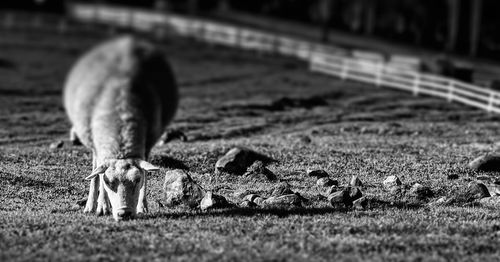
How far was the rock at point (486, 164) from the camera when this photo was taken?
2600 centimetres

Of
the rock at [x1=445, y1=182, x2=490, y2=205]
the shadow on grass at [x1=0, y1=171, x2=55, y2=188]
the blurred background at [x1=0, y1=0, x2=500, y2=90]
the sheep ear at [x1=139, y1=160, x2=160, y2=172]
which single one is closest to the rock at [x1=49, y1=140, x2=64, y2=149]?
the shadow on grass at [x1=0, y1=171, x2=55, y2=188]

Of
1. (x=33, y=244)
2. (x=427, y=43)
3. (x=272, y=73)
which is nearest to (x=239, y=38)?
(x=272, y=73)

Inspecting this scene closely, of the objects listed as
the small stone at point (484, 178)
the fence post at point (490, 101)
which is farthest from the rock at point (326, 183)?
the fence post at point (490, 101)

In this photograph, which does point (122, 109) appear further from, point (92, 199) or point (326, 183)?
point (326, 183)

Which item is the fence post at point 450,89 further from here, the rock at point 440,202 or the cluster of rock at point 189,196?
the cluster of rock at point 189,196

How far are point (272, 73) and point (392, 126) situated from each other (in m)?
21.8

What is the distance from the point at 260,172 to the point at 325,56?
116ft

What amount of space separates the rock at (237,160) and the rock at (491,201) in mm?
6705

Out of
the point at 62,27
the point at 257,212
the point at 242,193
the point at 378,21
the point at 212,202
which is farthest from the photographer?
the point at 378,21

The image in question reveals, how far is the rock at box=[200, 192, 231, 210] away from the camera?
2036 cm

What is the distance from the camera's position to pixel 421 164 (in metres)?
26.9

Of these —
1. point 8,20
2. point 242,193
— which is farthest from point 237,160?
point 8,20

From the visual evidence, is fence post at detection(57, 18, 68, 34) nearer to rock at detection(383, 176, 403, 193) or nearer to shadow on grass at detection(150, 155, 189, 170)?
shadow on grass at detection(150, 155, 189, 170)

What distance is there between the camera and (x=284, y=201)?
2102 cm
